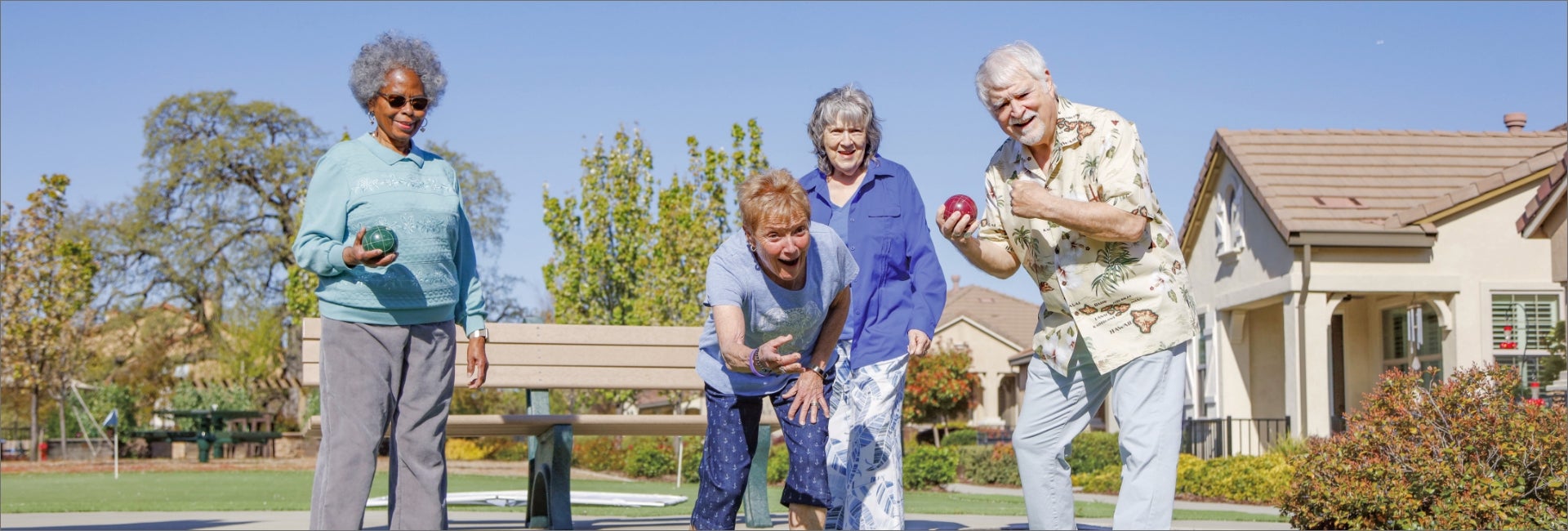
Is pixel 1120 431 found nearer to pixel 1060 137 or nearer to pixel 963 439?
pixel 1060 137

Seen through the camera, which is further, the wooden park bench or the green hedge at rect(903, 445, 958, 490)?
the green hedge at rect(903, 445, 958, 490)

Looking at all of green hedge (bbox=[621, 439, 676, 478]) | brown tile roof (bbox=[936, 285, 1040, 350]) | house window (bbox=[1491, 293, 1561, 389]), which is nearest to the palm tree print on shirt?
house window (bbox=[1491, 293, 1561, 389])

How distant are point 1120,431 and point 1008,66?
116cm

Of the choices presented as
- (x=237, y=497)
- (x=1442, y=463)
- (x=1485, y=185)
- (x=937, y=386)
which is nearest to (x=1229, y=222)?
(x=1485, y=185)

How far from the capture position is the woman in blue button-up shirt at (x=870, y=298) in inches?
189

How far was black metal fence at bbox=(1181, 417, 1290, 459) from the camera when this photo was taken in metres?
20.4

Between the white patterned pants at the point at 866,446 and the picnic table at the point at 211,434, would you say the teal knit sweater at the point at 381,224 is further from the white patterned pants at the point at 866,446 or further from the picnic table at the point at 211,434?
the picnic table at the point at 211,434

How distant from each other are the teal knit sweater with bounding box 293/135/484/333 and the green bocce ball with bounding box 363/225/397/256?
0.59ft

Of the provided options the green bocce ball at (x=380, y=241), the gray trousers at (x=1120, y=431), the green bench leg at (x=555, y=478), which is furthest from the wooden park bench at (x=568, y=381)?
the gray trousers at (x=1120, y=431)

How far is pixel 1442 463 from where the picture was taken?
7758mm

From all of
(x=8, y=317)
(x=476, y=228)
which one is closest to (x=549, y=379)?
(x=8, y=317)

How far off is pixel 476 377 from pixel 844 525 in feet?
4.81

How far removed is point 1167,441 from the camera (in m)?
3.95

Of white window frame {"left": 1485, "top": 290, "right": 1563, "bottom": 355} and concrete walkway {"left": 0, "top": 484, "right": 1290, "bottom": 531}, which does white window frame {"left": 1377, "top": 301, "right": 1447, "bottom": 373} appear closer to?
white window frame {"left": 1485, "top": 290, "right": 1563, "bottom": 355}
